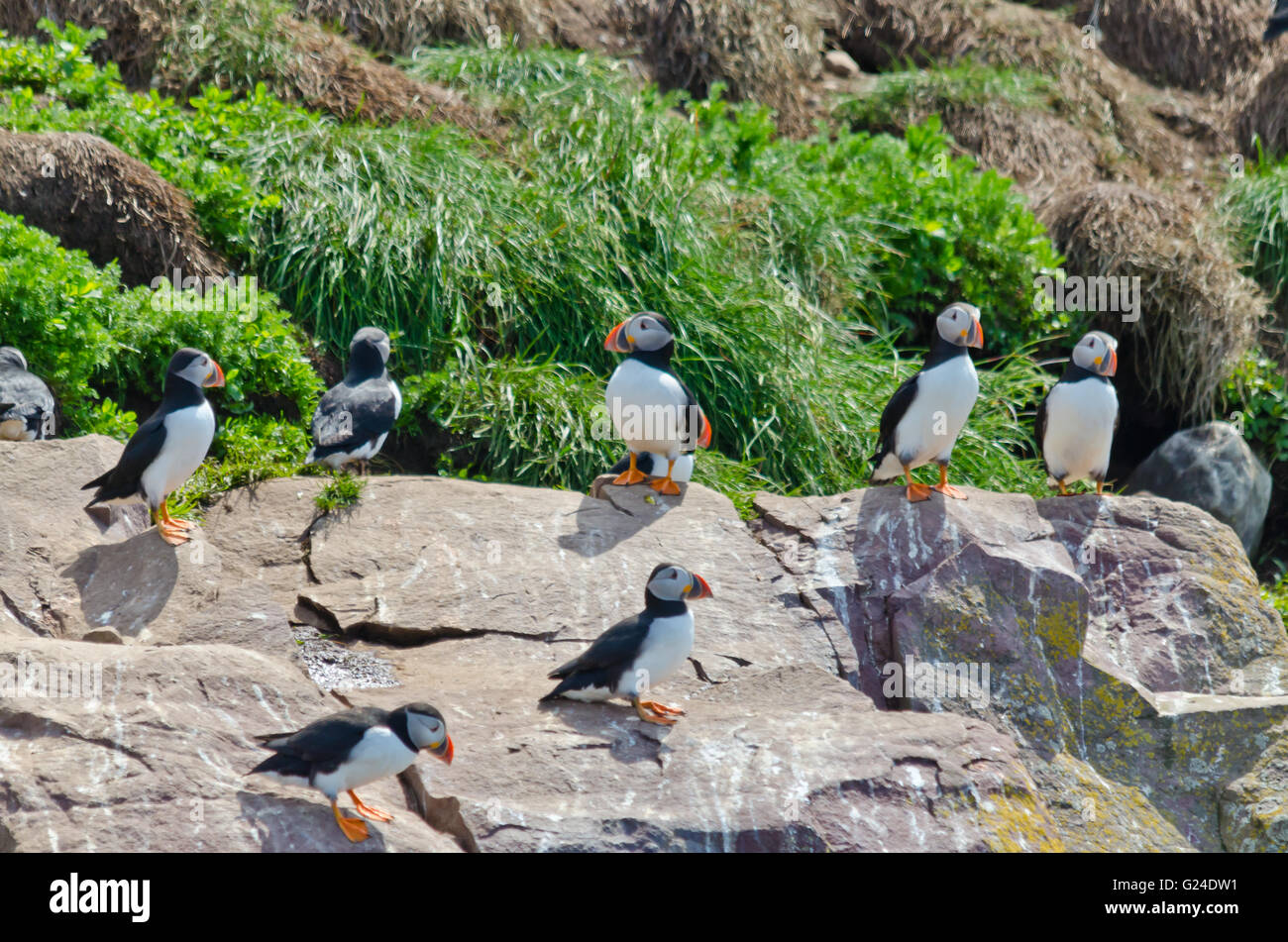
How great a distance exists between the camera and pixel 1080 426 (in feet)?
22.3

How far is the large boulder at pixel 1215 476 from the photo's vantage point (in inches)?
371

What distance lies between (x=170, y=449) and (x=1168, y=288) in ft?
24.0

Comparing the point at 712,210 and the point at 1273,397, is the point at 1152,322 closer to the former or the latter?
the point at 1273,397

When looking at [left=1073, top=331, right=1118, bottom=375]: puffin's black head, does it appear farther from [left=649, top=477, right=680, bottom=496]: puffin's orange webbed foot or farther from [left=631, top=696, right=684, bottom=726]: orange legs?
[left=631, top=696, right=684, bottom=726]: orange legs

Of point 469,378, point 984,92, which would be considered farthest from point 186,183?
point 984,92

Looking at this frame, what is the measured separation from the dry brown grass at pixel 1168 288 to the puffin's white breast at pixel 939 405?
422 centimetres

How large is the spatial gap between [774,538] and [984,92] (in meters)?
7.28

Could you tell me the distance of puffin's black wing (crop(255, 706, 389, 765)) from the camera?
4.06m

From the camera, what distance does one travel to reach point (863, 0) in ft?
44.7

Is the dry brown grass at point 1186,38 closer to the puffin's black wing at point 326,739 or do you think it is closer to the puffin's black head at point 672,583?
the puffin's black head at point 672,583

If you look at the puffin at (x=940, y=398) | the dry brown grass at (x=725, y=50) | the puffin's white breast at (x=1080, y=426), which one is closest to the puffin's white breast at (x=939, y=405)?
the puffin at (x=940, y=398)

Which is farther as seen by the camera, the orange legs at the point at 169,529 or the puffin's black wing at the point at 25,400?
the puffin's black wing at the point at 25,400

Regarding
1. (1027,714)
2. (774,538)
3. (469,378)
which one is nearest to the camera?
(1027,714)

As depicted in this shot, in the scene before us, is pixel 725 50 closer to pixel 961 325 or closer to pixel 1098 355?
pixel 1098 355
